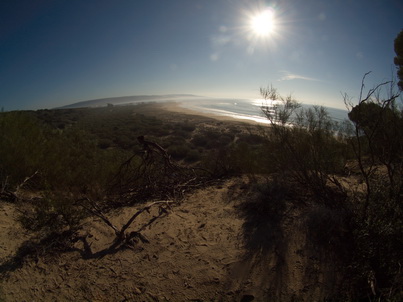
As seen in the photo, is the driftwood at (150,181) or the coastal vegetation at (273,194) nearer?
the coastal vegetation at (273,194)

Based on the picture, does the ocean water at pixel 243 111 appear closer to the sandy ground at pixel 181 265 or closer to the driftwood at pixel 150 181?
the driftwood at pixel 150 181

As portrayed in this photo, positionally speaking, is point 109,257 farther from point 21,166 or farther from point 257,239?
point 21,166

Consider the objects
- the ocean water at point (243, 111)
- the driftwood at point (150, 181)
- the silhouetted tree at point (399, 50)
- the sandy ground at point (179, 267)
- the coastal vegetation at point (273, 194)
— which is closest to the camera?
the sandy ground at point (179, 267)

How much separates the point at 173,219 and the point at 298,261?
6.81 ft

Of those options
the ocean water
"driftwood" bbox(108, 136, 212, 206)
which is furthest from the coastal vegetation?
the ocean water

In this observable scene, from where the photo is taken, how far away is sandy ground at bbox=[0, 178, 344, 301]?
217 cm

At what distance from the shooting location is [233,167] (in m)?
6.26

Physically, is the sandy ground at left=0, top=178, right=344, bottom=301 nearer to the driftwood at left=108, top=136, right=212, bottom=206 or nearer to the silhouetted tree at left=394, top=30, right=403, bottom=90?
the driftwood at left=108, top=136, right=212, bottom=206

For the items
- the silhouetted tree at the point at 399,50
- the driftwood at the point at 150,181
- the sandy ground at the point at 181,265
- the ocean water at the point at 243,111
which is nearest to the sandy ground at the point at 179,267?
the sandy ground at the point at 181,265

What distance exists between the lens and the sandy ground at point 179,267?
2.17 metres

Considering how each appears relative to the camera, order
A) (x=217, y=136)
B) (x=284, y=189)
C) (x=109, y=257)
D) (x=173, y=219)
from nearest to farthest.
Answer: (x=109, y=257)
(x=173, y=219)
(x=284, y=189)
(x=217, y=136)

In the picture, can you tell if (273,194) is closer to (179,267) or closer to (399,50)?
(179,267)

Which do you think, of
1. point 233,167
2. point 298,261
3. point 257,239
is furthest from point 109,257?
point 233,167

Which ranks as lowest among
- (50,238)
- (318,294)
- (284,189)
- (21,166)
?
(318,294)
